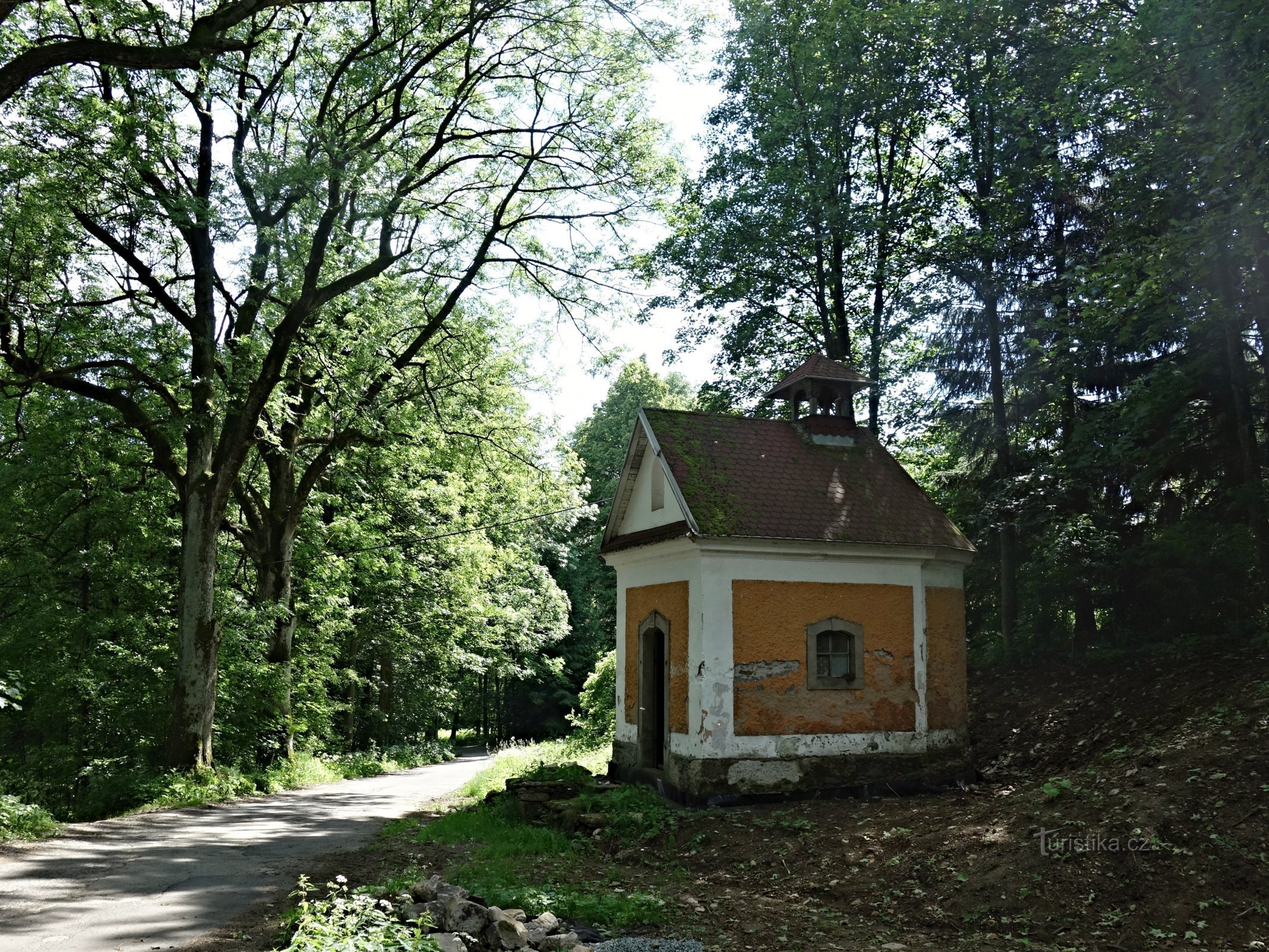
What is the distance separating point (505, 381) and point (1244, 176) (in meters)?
15.6

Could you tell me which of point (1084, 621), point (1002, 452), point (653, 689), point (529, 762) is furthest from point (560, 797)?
point (1002, 452)

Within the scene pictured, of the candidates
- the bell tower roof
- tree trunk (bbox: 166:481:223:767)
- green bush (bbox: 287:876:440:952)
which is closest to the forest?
tree trunk (bbox: 166:481:223:767)

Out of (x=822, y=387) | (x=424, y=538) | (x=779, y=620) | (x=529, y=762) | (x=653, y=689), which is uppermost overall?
(x=822, y=387)

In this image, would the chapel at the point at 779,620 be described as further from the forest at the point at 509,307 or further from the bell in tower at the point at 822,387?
the forest at the point at 509,307

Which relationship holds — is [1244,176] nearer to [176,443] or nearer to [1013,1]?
[1013,1]

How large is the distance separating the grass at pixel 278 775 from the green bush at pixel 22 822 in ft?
7.51

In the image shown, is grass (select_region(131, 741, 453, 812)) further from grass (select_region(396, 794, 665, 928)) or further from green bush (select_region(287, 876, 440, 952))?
green bush (select_region(287, 876, 440, 952))

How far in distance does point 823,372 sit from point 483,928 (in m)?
11.4

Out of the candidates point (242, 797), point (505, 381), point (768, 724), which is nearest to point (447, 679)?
point (505, 381)

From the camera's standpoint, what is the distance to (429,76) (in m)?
16.7

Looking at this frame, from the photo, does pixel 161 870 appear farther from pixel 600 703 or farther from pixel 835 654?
pixel 600 703

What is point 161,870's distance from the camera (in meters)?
9.10

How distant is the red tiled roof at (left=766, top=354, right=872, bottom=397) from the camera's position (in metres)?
15.7

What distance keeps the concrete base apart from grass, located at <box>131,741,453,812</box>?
7.36 meters
